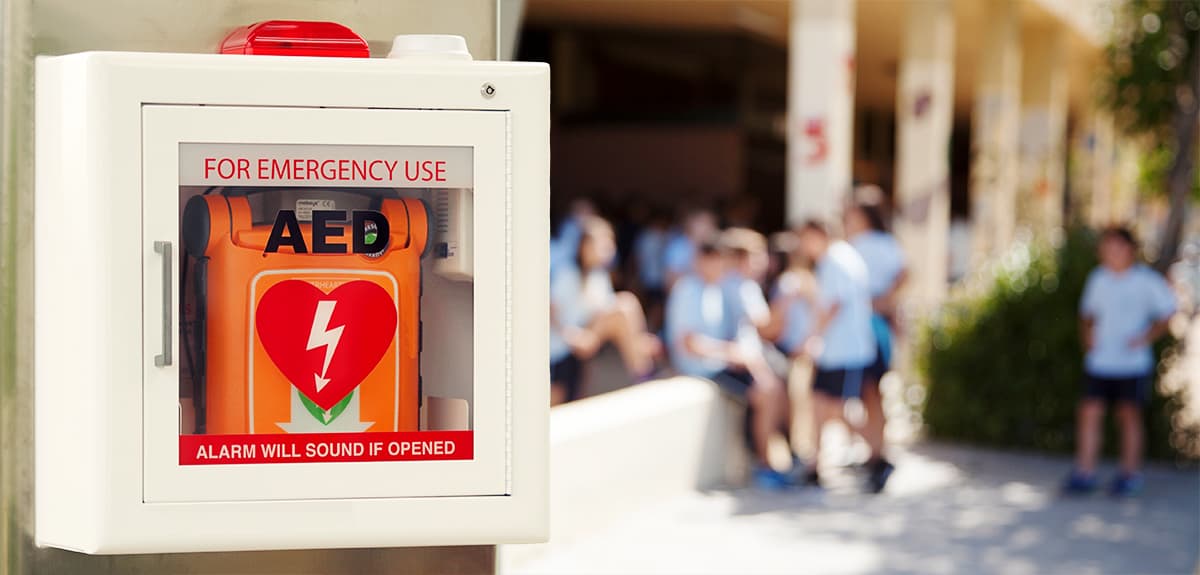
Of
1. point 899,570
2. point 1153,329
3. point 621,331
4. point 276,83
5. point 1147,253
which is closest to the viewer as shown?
point 276,83

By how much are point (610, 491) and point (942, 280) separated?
9.67 meters

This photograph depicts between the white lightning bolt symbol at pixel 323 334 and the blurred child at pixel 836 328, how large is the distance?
6.61 metres

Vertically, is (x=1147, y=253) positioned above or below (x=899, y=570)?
above

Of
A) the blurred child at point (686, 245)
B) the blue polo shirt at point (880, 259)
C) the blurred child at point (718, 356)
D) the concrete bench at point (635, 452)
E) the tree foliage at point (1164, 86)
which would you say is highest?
the tree foliage at point (1164, 86)

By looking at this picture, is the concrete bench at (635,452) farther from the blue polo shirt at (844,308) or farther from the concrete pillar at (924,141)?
the concrete pillar at (924,141)

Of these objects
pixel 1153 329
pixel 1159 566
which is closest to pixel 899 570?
pixel 1159 566

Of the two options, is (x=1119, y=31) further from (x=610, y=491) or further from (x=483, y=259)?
(x=483, y=259)

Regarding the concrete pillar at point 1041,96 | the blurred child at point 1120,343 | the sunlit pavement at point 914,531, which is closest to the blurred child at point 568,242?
the sunlit pavement at point 914,531

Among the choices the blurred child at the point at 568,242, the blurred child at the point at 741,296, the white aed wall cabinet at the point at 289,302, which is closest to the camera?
the white aed wall cabinet at the point at 289,302

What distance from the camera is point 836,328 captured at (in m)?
8.89

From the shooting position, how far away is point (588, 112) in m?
24.5

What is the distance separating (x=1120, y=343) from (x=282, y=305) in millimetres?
7310

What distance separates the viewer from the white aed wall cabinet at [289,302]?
7.53ft

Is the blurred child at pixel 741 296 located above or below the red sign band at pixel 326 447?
above
